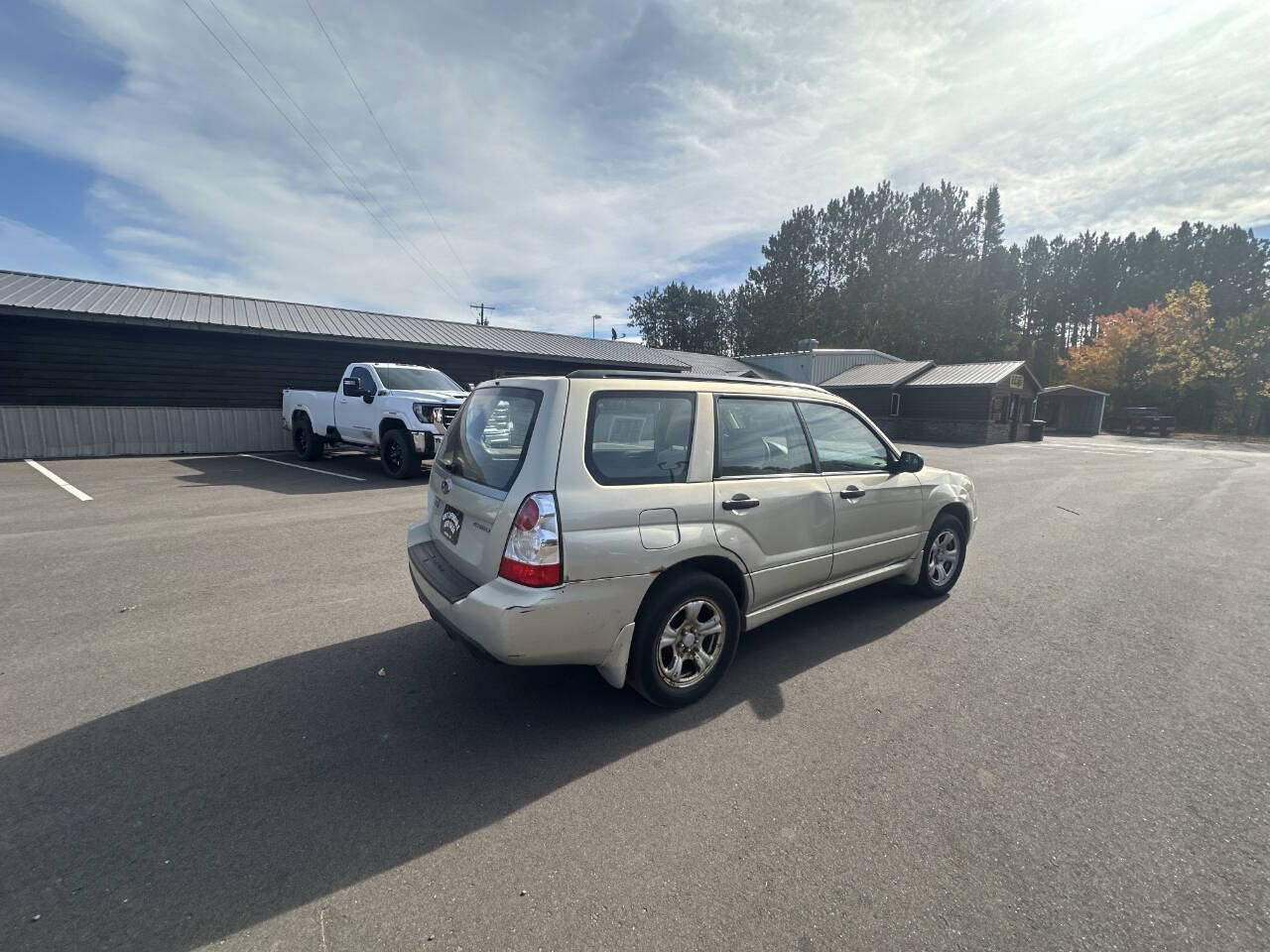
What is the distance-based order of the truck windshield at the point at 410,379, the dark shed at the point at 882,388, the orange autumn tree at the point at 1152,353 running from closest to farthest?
the truck windshield at the point at 410,379, the dark shed at the point at 882,388, the orange autumn tree at the point at 1152,353

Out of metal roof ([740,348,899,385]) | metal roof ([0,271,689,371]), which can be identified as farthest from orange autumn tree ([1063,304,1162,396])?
metal roof ([0,271,689,371])

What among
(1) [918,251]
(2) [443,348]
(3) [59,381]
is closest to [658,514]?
(2) [443,348]

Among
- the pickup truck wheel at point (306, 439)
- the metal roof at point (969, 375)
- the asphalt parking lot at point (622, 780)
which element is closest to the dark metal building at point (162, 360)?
the pickup truck wheel at point (306, 439)

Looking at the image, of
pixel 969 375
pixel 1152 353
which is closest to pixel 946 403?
pixel 969 375

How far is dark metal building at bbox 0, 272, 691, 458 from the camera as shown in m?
12.7

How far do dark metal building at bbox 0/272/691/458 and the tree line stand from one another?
40.8 metres

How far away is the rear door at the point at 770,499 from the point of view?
123 inches

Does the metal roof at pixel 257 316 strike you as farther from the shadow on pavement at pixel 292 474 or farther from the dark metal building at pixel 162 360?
the shadow on pavement at pixel 292 474

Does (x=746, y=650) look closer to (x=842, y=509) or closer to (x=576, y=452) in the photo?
(x=842, y=509)

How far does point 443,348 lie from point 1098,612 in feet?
54.7

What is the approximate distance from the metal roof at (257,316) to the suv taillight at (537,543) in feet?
51.2

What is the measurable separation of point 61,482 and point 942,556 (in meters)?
13.9

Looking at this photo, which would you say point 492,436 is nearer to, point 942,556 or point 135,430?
point 942,556

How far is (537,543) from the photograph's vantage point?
2539mm
